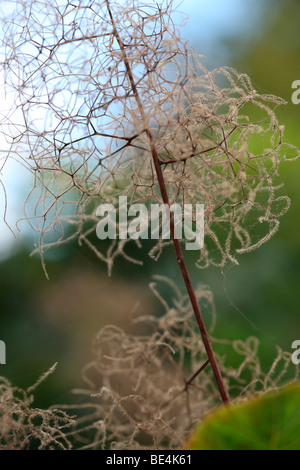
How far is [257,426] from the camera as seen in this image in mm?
189

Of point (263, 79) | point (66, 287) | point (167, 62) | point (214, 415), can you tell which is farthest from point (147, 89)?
point (263, 79)

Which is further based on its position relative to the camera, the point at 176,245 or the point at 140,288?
the point at 140,288

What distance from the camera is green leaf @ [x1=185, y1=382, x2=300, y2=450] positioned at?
0.18 metres

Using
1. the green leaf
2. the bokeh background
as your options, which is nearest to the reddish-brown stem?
the green leaf

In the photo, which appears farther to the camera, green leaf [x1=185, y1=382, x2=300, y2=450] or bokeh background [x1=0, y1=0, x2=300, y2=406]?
bokeh background [x1=0, y1=0, x2=300, y2=406]

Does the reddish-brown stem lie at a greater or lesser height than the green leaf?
greater

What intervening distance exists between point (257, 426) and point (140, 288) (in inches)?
28.5

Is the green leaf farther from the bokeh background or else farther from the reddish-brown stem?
the bokeh background

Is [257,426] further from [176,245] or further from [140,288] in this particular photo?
[140,288]

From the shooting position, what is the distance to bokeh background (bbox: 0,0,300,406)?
94cm

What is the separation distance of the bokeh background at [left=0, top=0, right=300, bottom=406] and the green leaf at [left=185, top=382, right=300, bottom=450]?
64 cm

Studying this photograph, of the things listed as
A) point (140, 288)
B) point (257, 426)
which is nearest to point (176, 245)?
point (257, 426)

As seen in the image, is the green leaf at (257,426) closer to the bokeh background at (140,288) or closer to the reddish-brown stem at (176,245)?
the reddish-brown stem at (176,245)
